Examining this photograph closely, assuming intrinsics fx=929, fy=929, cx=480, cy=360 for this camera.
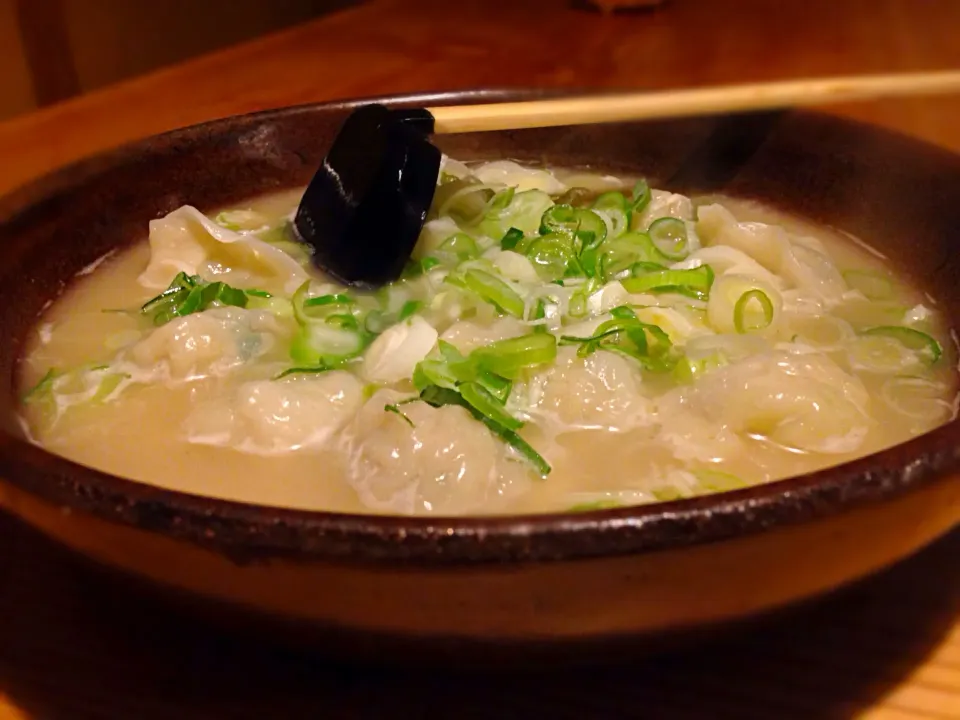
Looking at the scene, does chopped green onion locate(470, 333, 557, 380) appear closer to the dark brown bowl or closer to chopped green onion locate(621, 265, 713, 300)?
chopped green onion locate(621, 265, 713, 300)

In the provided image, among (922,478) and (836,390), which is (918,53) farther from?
(922,478)

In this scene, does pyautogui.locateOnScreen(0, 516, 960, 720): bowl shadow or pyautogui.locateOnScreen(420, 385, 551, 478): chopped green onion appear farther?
pyautogui.locateOnScreen(420, 385, 551, 478): chopped green onion

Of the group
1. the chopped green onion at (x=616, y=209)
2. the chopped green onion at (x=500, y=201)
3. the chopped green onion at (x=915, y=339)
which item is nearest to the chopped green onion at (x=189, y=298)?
the chopped green onion at (x=500, y=201)

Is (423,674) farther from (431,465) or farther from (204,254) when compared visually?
(204,254)

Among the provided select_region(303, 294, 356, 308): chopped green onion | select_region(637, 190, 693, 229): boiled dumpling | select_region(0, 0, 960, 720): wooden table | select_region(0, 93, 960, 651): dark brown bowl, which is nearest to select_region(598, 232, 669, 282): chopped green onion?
select_region(637, 190, 693, 229): boiled dumpling

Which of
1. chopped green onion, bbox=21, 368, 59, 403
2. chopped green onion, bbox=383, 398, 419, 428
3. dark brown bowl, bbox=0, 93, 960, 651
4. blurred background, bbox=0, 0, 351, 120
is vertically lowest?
blurred background, bbox=0, 0, 351, 120

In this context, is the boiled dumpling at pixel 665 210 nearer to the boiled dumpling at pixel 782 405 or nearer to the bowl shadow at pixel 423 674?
the boiled dumpling at pixel 782 405

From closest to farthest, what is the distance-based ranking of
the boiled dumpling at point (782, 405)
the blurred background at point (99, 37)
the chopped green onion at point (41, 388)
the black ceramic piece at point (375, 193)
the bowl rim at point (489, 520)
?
the bowl rim at point (489, 520) < the boiled dumpling at point (782, 405) < the chopped green onion at point (41, 388) < the black ceramic piece at point (375, 193) < the blurred background at point (99, 37)
